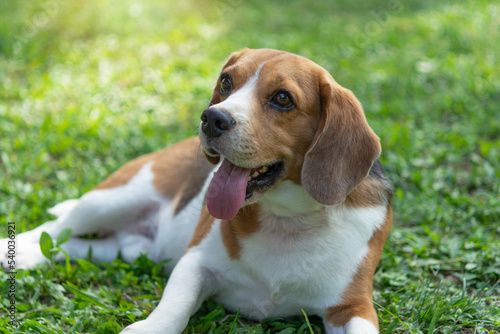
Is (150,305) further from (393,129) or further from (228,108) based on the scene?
(393,129)

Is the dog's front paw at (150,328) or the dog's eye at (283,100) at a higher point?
the dog's eye at (283,100)

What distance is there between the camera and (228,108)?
9.73 feet

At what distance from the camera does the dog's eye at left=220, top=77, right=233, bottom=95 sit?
338cm

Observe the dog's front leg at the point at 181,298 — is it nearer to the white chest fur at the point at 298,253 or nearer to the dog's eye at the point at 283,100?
the white chest fur at the point at 298,253

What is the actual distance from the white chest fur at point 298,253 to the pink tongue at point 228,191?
274mm

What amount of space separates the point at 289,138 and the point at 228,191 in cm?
45

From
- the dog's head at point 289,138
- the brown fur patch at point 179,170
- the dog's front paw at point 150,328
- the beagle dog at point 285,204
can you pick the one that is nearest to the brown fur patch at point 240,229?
the beagle dog at point 285,204

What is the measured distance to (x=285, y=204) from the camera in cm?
328

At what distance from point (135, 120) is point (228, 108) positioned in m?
3.84

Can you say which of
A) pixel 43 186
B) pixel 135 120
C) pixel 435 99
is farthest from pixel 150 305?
pixel 435 99

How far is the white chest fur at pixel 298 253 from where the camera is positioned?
3.23 meters

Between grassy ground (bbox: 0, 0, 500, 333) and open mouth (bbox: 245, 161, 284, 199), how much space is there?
0.84 m

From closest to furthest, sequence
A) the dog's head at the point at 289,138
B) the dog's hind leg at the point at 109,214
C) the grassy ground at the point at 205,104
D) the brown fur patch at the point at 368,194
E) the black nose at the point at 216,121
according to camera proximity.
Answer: the black nose at the point at 216,121, the dog's head at the point at 289,138, the brown fur patch at the point at 368,194, the grassy ground at the point at 205,104, the dog's hind leg at the point at 109,214

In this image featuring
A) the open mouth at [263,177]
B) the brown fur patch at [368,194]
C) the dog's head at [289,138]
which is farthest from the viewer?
the brown fur patch at [368,194]
